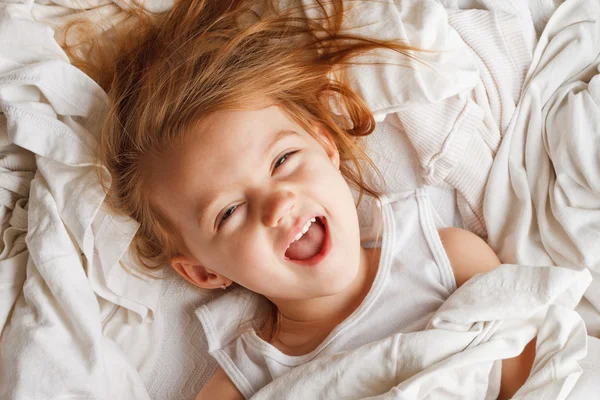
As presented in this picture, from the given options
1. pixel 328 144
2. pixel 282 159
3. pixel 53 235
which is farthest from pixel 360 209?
pixel 53 235

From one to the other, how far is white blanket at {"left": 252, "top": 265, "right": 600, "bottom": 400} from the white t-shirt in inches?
3.8

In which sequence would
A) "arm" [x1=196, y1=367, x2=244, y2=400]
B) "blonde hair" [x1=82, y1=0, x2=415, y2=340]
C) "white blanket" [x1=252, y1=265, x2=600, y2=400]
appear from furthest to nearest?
"arm" [x1=196, y1=367, x2=244, y2=400]
"blonde hair" [x1=82, y1=0, x2=415, y2=340]
"white blanket" [x1=252, y1=265, x2=600, y2=400]

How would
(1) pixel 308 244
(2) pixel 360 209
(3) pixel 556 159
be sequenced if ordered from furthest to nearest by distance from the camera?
(2) pixel 360 209, (3) pixel 556 159, (1) pixel 308 244

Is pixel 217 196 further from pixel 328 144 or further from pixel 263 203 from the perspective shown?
pixel 328 144

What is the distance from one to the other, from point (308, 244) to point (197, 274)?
0.25m

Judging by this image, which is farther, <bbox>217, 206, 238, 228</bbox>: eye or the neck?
the neck

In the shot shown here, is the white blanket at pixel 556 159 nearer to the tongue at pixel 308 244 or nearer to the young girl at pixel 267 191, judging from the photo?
the young girl at pixel 267 191

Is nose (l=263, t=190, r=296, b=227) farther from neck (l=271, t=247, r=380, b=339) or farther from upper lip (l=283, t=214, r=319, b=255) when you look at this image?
neck (l=271, t=247, r=380, b=339)

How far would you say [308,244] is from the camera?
1171 millimetres

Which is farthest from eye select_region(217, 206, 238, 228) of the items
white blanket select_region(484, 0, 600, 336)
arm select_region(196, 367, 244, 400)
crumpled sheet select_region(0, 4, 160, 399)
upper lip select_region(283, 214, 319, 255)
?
white blanket select_region(484, 0, 600, 336)

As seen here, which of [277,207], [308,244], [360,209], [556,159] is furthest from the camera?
[360,209]

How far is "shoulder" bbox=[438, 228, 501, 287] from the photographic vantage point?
1.26 meters

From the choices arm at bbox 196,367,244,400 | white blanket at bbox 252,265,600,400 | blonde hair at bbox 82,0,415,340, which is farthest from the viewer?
arm at bbox 196,367,244,400

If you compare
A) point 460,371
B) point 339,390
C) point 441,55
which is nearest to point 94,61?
point 441,55
